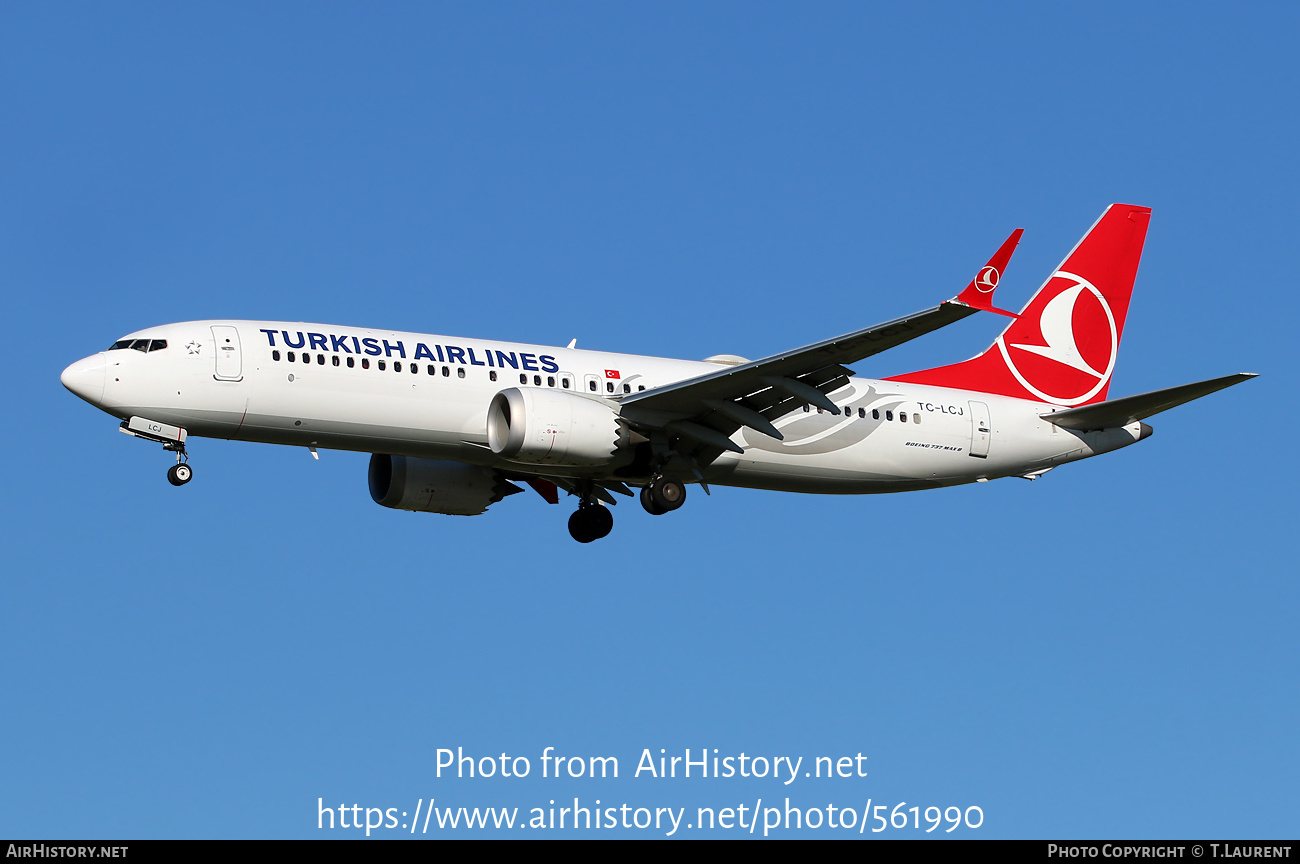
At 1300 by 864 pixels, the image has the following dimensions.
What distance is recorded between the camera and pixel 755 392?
116 ft

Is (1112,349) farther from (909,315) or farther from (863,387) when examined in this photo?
(909,315)

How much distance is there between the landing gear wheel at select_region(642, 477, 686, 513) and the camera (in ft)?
119

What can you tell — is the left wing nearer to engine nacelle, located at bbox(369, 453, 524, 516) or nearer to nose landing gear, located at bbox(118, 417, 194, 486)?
engine nacelle, located at bbox(369, 453, 524, 516)

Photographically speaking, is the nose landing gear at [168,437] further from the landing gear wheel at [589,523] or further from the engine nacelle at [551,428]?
the landing gear wheel at [589,523]

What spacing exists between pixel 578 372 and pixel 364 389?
497 cm

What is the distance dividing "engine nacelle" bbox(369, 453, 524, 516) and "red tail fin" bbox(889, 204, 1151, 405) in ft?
34.7

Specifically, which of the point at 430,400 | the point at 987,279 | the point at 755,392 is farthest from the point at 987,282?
the point at 430,400

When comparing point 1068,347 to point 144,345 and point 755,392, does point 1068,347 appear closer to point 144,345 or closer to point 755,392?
point 755,392

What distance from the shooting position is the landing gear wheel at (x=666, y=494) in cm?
3638

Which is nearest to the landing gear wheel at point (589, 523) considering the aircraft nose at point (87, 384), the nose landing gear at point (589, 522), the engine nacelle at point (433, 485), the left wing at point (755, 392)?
Result: the nose landing gear at point (589, 522)

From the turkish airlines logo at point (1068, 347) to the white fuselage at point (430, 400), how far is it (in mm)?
3088

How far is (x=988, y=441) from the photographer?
39.3m

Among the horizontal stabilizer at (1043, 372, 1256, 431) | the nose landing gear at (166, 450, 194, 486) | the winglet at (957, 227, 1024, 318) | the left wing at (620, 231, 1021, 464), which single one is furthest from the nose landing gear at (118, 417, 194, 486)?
the horizontal stabilizer at (1043, 372, 1256, 431)

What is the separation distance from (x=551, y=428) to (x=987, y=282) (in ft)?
31.8
